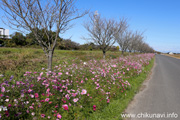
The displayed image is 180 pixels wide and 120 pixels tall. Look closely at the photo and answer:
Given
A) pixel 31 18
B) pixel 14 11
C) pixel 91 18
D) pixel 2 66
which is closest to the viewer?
pixel 14 11

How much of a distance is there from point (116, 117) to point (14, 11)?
14.5 feet

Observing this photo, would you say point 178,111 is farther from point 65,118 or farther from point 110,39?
point 110,39

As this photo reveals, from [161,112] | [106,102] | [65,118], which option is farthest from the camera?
[106,102]

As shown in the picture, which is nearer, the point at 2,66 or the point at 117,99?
the point at 117,99

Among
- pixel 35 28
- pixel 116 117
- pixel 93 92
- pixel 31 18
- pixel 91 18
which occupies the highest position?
pixel 91 18

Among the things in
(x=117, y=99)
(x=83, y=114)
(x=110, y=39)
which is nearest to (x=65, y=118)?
(x=83, y=114)

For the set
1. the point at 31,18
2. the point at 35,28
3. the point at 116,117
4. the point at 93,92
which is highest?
the point at 31,18

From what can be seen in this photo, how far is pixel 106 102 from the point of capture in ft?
11.6

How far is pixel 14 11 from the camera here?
13.3ft

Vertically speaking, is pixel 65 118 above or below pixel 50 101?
below

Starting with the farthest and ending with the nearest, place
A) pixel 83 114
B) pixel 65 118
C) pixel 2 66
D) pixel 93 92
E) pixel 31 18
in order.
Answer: pixel 2 66, pixel 31 18, pixel 93 92, pixel 83 114, pixel 65 118

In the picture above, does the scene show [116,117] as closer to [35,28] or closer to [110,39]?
[35,28]

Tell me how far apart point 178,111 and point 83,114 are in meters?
2.63

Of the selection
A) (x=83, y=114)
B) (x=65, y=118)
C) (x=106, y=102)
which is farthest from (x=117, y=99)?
(x=65, y=118)
